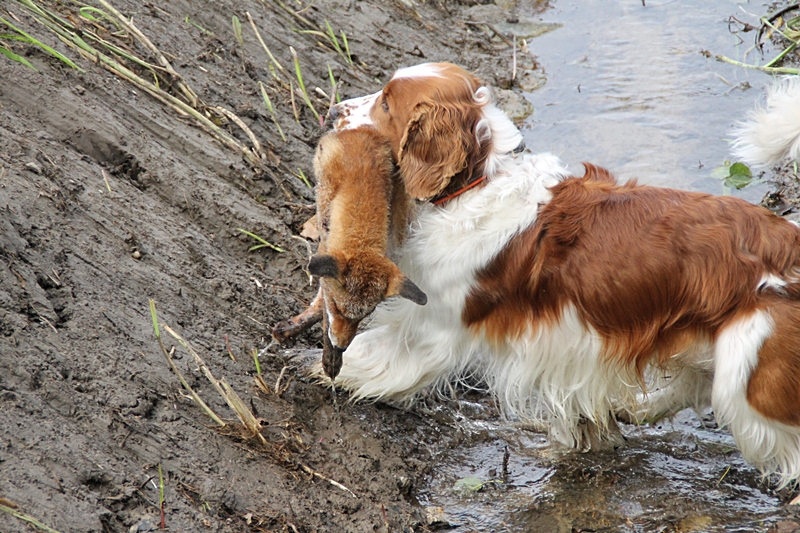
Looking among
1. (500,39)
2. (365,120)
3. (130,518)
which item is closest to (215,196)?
(365,120)

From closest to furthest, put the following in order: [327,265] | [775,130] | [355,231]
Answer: [327,265] < [355,231] < [775,130]

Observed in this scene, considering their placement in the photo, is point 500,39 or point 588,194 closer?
point 588,194

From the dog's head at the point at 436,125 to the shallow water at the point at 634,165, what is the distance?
4.99 ft

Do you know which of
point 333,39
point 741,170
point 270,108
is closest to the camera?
point 270,108

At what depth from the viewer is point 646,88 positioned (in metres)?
7.99

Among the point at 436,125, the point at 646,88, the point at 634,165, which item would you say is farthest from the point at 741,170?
the point at 436,125

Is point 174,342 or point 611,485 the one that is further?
point 611,485

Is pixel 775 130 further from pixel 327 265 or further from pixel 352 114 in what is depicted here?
pixel 327 265

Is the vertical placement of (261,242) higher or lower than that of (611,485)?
higher

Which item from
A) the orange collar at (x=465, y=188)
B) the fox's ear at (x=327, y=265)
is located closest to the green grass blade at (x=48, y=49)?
the fox's ear at (x=327, y=265)

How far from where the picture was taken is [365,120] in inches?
155

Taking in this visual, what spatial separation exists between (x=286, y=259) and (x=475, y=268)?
5.53ft

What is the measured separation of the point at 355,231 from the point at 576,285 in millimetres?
1098

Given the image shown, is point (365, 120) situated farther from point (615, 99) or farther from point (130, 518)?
point (615, 99)
